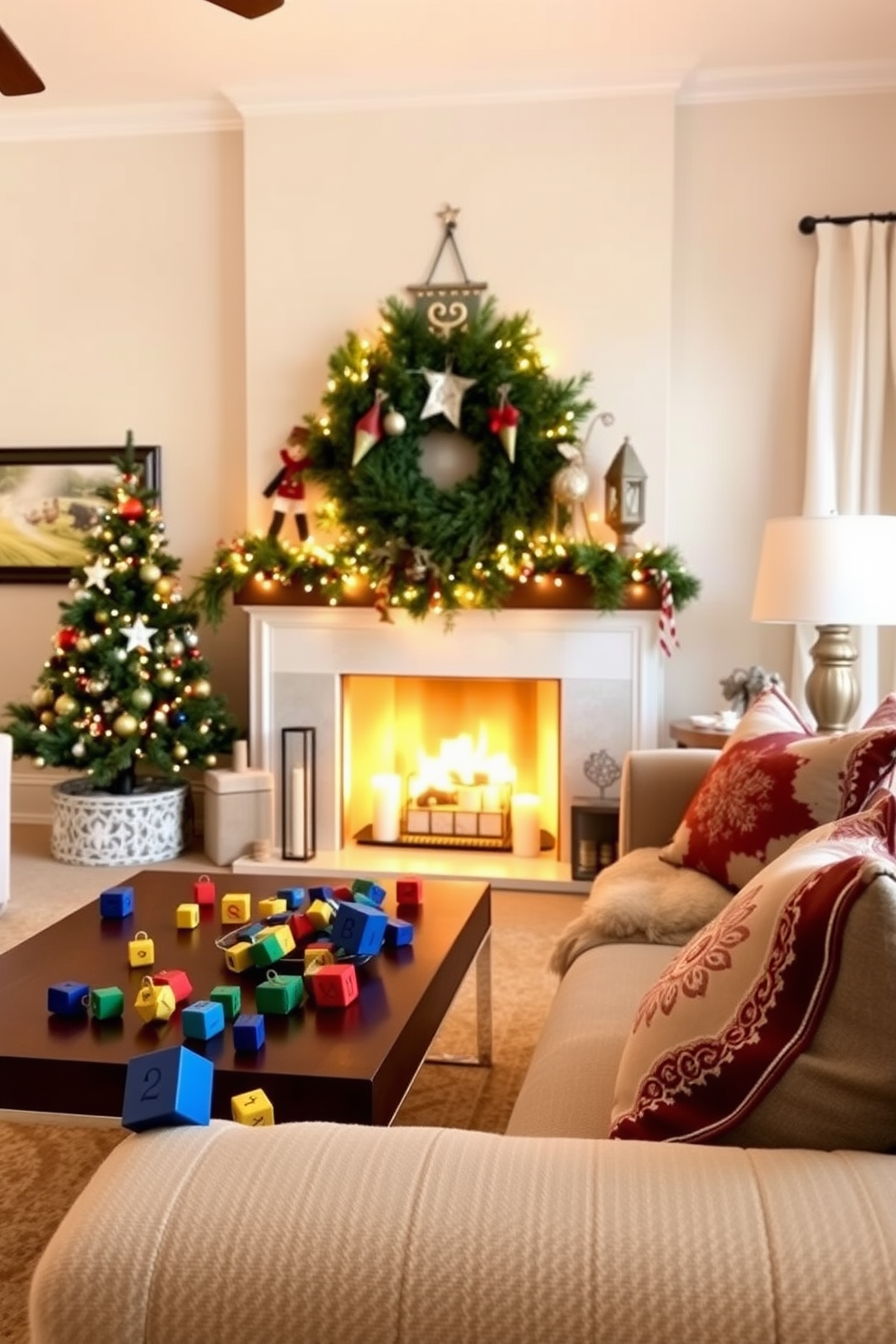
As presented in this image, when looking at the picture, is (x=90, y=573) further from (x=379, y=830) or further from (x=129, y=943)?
(x=129, y=943)

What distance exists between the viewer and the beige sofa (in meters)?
0.81

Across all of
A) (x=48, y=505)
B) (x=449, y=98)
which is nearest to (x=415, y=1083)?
(x=48, y=505)

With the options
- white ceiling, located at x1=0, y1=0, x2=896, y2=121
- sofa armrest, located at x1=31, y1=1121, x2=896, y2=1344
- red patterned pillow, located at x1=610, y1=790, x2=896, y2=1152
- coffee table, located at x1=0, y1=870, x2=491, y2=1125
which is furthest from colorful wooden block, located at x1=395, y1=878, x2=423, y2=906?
white ceiling, located at x1=0, y1=0, x2=896, y2=121

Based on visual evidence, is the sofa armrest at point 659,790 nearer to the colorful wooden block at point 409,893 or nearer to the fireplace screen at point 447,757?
the colorful wooden block at point 409,893

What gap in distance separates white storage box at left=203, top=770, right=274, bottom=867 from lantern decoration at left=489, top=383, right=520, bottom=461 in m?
1.52

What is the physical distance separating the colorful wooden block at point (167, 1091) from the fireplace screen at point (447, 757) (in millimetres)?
3663

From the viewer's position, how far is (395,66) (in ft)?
14.3

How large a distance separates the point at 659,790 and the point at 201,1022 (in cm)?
140

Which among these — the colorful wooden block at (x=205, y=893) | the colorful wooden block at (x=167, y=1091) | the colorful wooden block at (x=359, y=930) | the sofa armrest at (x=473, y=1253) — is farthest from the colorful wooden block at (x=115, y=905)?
the sofa armrest at (x=473, y=1253)

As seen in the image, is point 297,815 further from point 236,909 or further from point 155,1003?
point 155,1003

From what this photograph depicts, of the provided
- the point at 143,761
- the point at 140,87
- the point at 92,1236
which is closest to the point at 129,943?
the point at 92,1236

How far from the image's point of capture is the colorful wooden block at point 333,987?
1.87 meters

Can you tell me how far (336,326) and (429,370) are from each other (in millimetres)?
448

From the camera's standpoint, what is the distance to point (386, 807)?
4.73 m
